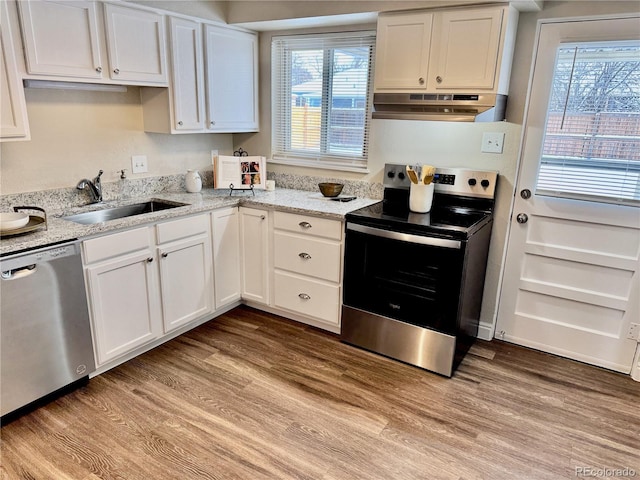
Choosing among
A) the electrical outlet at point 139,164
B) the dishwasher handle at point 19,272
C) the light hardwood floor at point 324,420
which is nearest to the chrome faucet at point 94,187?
the electrical outlet at point 139,164

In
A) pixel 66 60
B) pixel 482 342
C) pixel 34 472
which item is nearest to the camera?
pixel 34 472

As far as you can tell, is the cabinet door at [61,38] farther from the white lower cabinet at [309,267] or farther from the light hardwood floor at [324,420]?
the light hardwood floor at [324,420]

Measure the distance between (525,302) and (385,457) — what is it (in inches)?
59.2

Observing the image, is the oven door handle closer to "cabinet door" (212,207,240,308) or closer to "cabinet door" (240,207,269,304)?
"cabinet door" (240,207,269,304)

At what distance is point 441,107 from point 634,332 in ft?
5.69

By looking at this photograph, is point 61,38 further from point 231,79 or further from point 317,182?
point 317,182

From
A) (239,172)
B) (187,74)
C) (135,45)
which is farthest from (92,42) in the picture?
(239,172)

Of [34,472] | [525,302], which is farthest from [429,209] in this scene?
[34,472]

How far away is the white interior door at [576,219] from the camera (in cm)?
245

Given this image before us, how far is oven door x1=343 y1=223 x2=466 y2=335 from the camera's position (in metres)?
2.45

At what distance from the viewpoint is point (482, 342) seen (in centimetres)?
301

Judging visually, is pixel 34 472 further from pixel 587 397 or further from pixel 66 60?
pixel 587 397

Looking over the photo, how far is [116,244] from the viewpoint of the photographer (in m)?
2.39

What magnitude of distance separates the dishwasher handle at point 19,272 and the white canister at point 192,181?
4.50 ft
